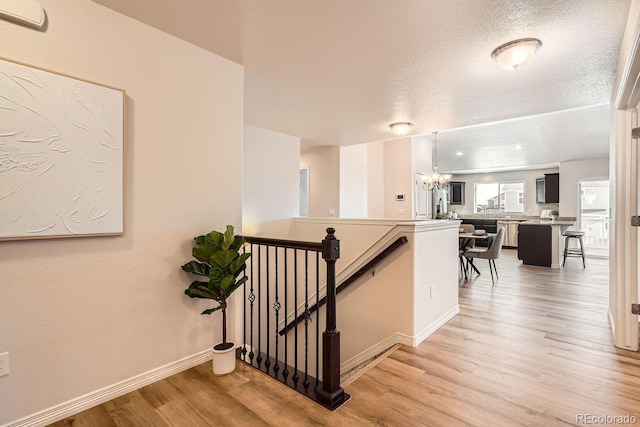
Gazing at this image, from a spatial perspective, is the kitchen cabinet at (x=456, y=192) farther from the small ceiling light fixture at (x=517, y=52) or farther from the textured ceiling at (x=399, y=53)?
the small ceiling light fixture at (x=517, y=52)

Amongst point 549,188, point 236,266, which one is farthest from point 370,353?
point 549,188

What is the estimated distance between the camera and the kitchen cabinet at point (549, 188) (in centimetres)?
848

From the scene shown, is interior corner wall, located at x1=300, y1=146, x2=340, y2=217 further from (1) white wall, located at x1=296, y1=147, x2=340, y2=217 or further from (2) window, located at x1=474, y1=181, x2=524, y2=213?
(2) window, located at x1=474, y1=181, x2=524, y2=213

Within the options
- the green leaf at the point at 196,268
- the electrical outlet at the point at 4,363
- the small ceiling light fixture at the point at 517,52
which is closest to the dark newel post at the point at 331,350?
the green leaf at the point at 196,268

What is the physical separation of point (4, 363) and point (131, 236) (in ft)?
2.74

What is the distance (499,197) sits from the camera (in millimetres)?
10195

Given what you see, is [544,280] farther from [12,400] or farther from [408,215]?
[12,400]

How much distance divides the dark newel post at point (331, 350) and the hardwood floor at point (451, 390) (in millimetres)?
96

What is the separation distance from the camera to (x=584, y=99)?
3045mm

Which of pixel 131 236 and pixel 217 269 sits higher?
pixel 131 236

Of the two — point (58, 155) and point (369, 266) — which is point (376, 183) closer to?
point (369, 266)

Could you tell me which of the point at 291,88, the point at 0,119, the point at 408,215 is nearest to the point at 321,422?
the point at 0,119

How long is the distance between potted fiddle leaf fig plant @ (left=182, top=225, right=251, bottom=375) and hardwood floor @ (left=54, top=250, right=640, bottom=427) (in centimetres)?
16

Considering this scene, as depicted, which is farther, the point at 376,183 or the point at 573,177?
the point at 573,177
